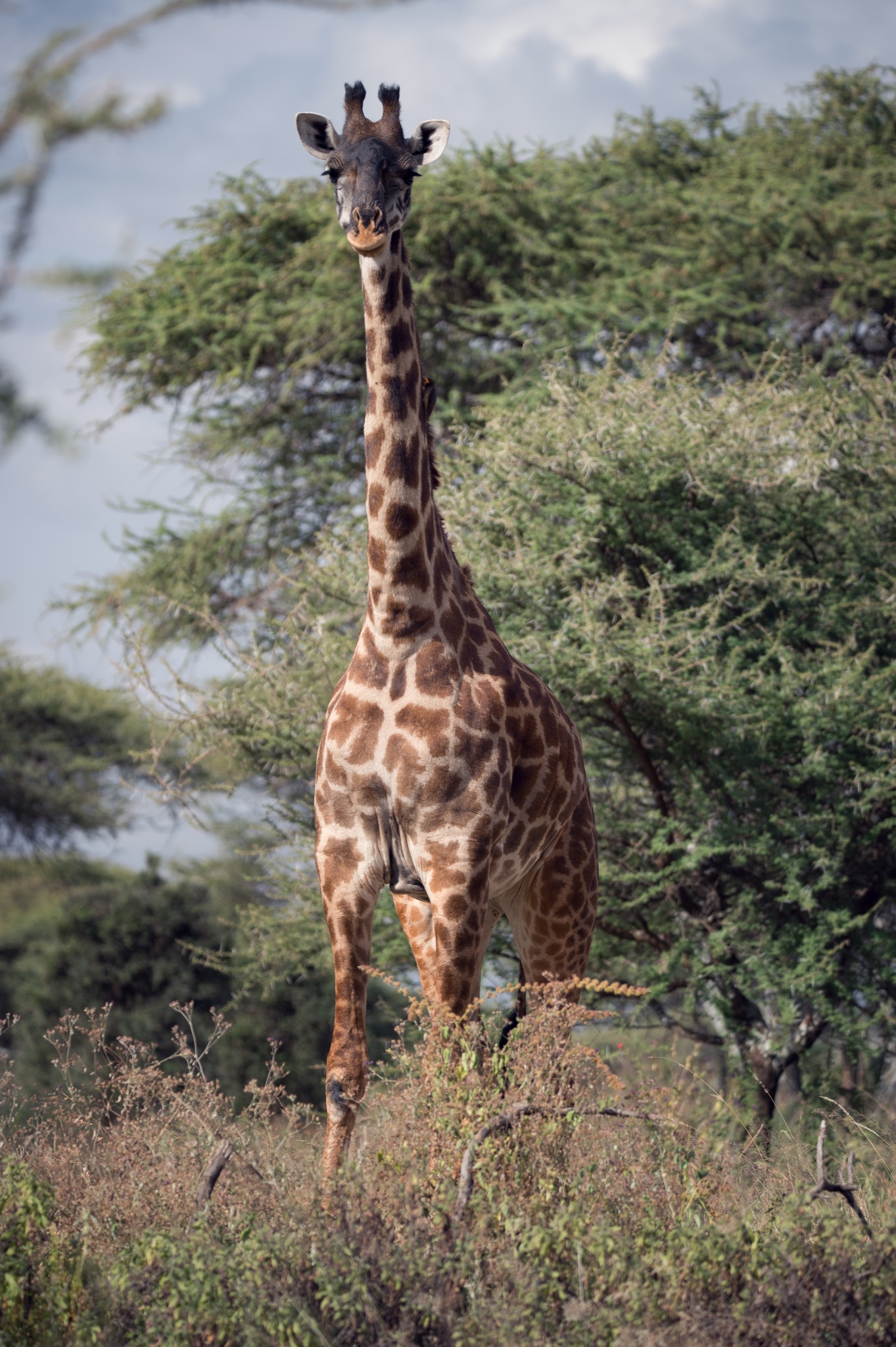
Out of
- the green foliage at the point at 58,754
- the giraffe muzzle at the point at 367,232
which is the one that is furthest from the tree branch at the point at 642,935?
the green foliage at the point at 58,754

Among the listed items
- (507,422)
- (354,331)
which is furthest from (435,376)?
(507,422)

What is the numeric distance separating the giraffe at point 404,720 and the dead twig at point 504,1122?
610 millimetres

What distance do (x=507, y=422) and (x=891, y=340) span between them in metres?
7.40

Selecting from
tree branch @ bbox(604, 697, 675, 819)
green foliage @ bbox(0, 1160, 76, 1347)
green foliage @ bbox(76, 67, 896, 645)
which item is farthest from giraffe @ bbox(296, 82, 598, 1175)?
green foliage @ bbox(76, 67, 896, 645)

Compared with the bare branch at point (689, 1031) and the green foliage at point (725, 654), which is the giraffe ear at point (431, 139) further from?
the bare branch at point (689, 1031)

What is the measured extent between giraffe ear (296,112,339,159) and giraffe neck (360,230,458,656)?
502mm

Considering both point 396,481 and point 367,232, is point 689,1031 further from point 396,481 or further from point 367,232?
point 367,232

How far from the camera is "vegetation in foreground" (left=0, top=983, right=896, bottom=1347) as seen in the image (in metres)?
3.58

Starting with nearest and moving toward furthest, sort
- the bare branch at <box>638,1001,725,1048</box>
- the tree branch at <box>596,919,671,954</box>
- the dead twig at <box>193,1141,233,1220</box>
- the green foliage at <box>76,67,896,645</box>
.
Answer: the dead twig at <box>193,1141,233,1220</box>
the tree branch at <box>596,919,671,954</box>
the bare branch at <box>638,1001,725,1048</box>
the green foliage at <box>76,67,896,645</box>

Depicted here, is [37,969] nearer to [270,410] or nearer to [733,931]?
[270,410]

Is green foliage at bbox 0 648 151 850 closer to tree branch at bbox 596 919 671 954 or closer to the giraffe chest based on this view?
tree branch at bbox 596 919 671 954

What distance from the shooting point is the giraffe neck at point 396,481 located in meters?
5.09

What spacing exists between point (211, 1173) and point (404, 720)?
1.79m

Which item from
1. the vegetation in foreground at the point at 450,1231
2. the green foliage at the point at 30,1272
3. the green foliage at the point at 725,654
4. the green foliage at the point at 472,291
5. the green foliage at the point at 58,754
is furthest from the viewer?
the green foliage at the point at 58,754
